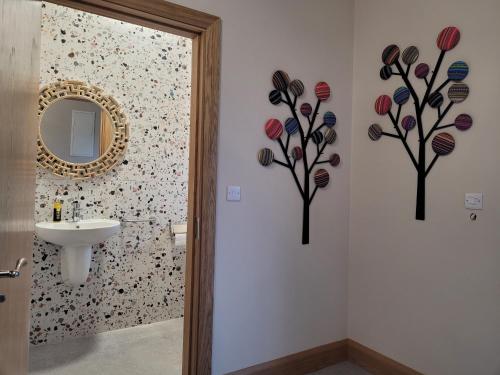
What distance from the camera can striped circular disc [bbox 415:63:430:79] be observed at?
2.09 m

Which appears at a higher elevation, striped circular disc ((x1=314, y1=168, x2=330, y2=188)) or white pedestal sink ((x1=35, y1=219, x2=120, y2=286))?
striped circular disc ((x1=314, y1=168, x2=330, y2=188))

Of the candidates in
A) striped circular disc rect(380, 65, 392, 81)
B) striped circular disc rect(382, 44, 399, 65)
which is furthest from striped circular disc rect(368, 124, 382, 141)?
striped circular disc rect(382, 44, 399, 65)

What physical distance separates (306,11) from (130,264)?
2493 mm

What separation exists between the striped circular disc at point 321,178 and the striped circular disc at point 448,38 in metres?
1.03

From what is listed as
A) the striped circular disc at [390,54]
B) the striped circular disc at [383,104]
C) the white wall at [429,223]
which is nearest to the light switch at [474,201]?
the white wall at [429,223]

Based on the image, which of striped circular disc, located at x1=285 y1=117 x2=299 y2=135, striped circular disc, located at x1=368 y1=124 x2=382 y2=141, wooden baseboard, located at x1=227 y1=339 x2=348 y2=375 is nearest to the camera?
wooden baseboard, located at x1=227 y1=339 x2=348 y2=375

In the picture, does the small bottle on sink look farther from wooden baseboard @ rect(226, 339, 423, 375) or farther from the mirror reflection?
wooden baseboard @ rect(226, 339, 423, 375)

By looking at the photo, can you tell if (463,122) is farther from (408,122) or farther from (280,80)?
(280,80)

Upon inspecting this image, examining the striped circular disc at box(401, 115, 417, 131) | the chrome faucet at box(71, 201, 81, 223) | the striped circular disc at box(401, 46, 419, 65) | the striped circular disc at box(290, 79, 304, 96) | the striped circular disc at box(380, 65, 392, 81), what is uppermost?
the striped circular disc at box(401, 46, 419, 65)

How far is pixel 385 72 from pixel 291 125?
0.77 m

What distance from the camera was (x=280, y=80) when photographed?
221cm

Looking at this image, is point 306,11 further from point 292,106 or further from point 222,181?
point 222,181

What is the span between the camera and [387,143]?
2326 millimetres

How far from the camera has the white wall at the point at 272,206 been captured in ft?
6.67
